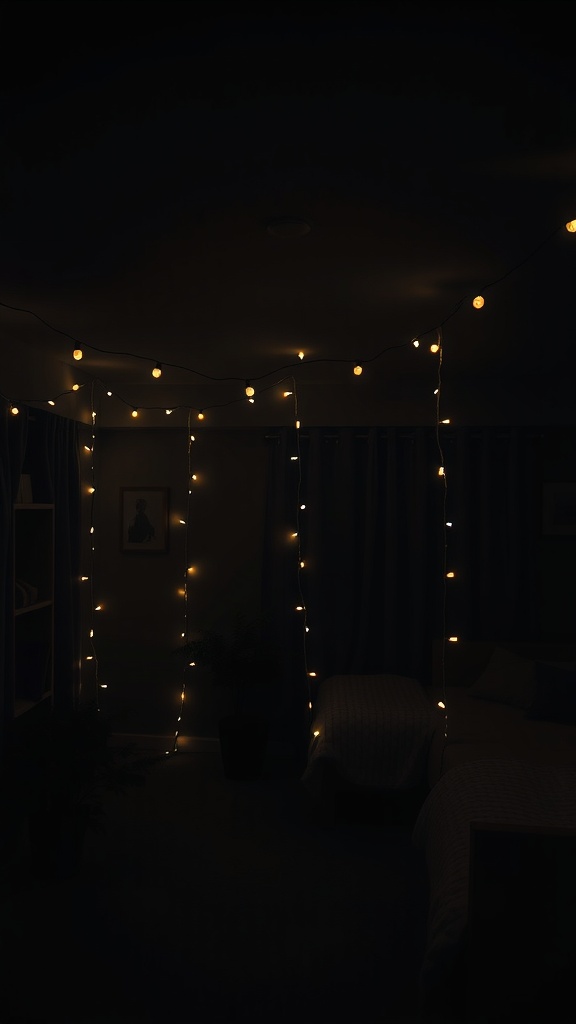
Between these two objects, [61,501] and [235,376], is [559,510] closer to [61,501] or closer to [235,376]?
[235,376]

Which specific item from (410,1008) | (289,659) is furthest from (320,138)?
Answer: (289,659)

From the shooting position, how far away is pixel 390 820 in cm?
406

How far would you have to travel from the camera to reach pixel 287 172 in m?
1.91

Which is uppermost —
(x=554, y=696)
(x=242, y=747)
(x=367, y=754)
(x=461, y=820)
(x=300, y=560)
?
(x=300, y=560)

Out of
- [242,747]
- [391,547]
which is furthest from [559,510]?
[242,747]

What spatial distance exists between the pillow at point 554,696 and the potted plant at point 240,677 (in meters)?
1.64

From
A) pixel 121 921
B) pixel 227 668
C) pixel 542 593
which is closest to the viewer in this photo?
pixel 121 921

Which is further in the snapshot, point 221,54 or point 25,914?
point 25,914

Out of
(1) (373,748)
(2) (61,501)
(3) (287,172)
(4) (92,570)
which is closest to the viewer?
(3) (287,172)

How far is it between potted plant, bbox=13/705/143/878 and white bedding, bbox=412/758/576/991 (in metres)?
1.41

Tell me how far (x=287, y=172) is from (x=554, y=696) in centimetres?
343

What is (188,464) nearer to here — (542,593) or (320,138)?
(542,593)

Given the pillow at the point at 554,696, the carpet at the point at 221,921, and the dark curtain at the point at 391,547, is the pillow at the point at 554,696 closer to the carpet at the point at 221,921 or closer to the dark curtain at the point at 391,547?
the dark curtain at the point at 391,547

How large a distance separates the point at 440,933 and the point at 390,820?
6.26ft
